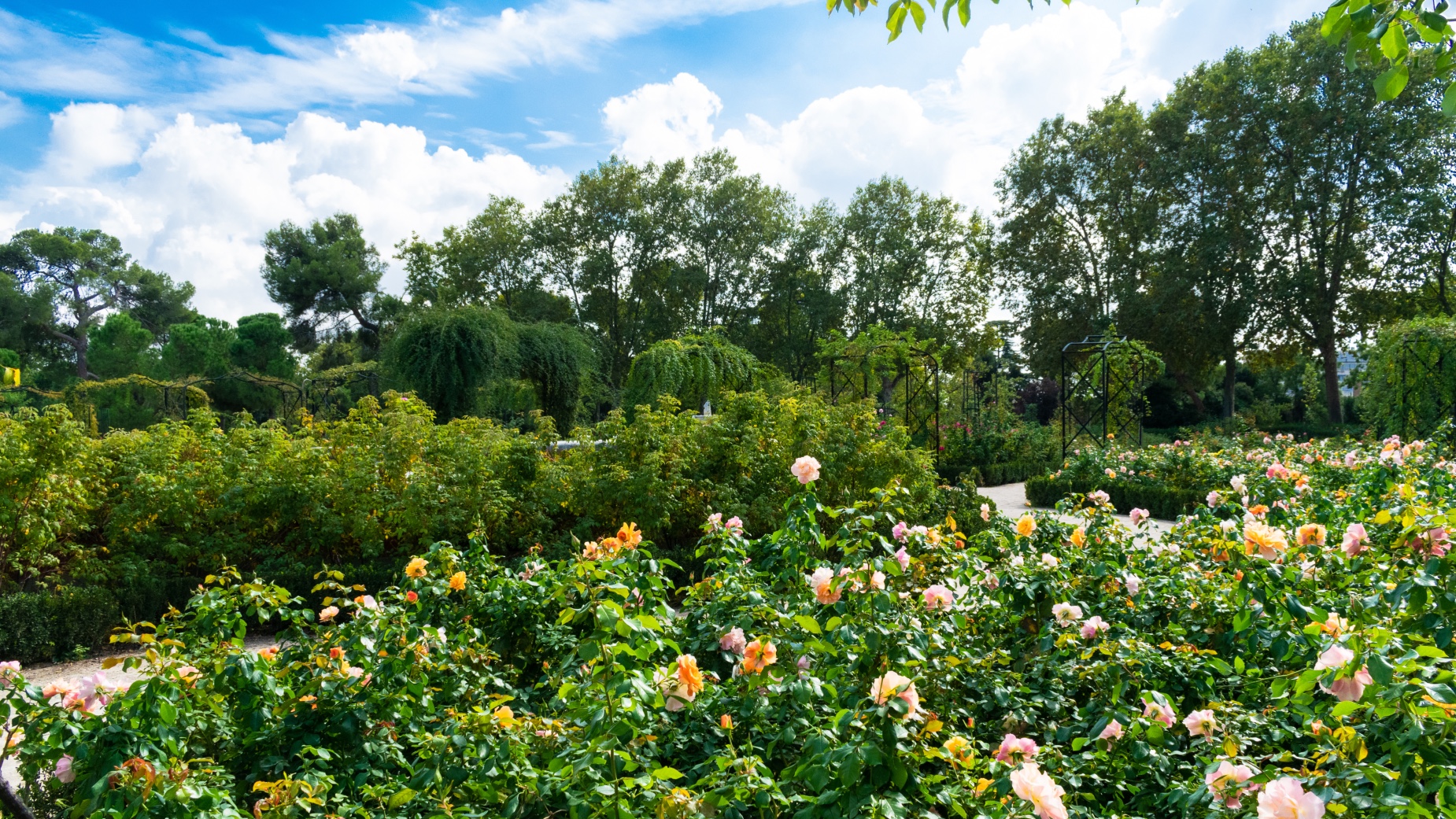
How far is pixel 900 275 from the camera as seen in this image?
26.6 metres

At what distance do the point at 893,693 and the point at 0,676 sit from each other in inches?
78.5

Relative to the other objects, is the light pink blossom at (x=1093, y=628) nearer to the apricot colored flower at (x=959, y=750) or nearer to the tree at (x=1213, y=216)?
the apricot colored flower at (x=959, y=750)

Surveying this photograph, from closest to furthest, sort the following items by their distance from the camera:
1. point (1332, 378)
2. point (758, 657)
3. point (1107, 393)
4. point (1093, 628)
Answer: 1. point (758, 657)
2. point (1093, 628)
3. point (1107, 393)
4. point (1332, 378)

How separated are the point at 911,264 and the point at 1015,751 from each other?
2625 centimetres

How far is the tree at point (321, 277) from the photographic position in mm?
30906

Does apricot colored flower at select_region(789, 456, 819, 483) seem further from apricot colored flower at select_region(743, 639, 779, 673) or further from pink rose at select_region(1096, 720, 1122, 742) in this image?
pink rose at select_region(1096, 720, 1122, 742)

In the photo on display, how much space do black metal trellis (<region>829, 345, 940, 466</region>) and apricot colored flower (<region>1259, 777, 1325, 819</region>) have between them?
10845 millimetres

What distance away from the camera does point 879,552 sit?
9.45ft

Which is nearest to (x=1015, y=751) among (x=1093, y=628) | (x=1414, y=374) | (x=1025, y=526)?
(x=1093, y=628)

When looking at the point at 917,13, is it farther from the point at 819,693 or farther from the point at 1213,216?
the point at 1213,216

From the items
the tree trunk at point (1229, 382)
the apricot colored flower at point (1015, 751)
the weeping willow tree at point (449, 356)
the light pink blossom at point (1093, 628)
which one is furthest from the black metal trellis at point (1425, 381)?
the weeping willow tree at point (449, 356)

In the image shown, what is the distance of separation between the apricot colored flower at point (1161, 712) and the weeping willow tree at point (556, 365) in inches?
641

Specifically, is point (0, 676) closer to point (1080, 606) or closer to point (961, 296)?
point (1080, 606)

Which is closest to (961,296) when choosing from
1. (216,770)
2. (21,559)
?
(21,559)
